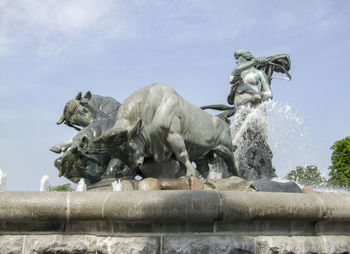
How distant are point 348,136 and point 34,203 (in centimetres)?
3301

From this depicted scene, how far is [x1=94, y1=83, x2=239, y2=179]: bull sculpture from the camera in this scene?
5.85m

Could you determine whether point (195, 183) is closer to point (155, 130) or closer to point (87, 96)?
point (155, 130)

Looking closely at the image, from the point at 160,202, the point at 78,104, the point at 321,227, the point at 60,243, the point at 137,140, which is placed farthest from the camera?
the point at 78,104

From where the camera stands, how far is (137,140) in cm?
596

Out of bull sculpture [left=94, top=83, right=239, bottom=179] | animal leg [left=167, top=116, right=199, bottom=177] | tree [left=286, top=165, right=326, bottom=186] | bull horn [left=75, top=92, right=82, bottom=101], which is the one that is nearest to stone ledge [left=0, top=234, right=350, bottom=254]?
bull sculpture [left=94, top=83, right=239, bottom=179]

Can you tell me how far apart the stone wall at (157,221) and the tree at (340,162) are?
2853 cm

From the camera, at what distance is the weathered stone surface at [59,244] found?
158 inches

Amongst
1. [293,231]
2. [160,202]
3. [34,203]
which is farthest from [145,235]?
[293,231]

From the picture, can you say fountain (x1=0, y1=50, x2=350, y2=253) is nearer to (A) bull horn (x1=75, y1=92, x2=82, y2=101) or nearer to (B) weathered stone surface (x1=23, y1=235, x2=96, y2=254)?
(B) weathered stone surface (x1=23, y1=235, x2=96, y2=254)

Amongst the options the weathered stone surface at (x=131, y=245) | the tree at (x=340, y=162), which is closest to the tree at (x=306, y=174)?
the tree at (x=340, y=162)

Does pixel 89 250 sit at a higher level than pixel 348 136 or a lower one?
lower

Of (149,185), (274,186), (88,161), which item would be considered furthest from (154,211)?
(88,161)

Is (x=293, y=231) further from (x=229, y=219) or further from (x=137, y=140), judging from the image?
(x=137, y=140)

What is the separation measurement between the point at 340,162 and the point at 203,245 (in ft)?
102
